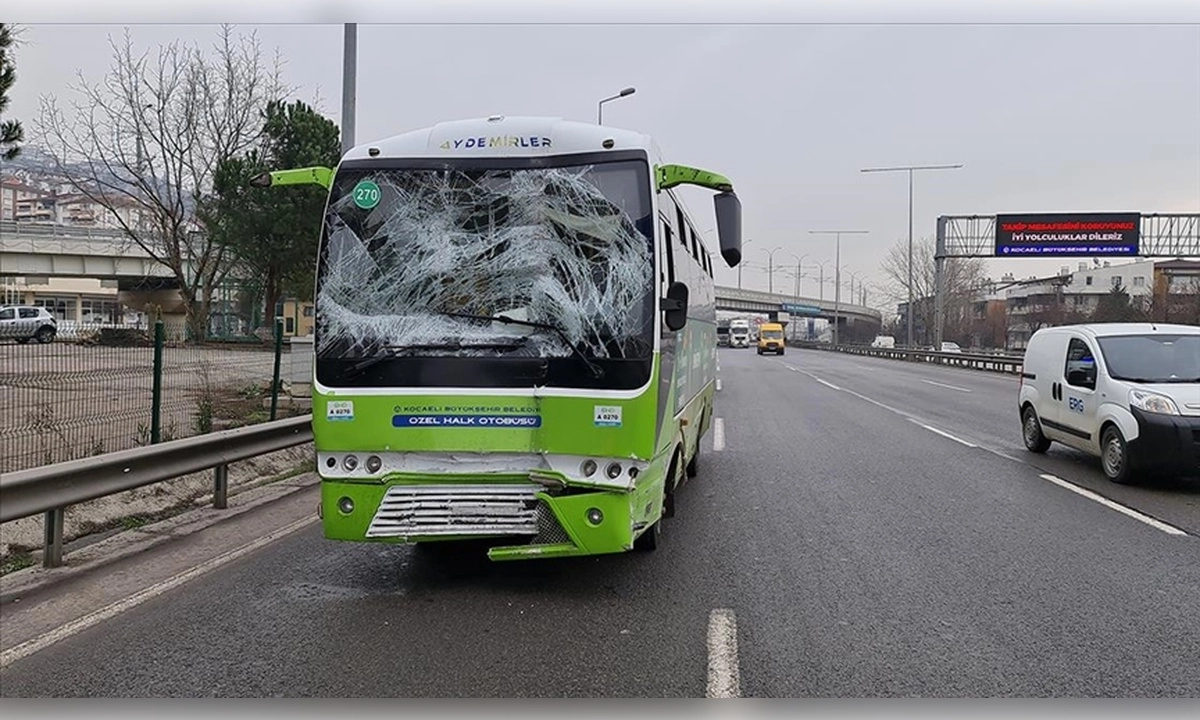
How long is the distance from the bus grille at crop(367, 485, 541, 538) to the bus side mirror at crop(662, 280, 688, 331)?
140cm

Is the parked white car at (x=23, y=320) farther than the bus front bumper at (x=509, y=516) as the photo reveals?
Yes

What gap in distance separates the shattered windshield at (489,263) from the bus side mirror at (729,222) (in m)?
0.58

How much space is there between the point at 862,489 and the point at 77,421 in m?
7.98

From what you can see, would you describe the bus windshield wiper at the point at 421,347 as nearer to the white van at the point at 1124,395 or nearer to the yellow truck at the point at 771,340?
the white van at the point at 1124,395

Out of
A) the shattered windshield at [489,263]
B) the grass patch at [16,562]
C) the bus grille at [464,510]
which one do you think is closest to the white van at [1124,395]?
the shattered windshield at [489,263]

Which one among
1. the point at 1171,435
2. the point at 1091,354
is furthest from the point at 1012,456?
the point at 1171,435

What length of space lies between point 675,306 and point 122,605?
12.6 feet

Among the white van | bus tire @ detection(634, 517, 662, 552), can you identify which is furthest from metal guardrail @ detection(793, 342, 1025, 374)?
bus tire @ detection(634, 517, 662, 552)

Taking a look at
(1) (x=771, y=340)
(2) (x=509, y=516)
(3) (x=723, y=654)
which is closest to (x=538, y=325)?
(2) (x=509, y=516)

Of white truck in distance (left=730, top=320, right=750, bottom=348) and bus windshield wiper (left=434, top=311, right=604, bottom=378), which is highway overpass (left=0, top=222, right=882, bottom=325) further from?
bus windshield wiper (left=434, top=311, right=604, bottom=378)

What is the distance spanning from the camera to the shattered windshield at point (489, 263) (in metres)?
5.76

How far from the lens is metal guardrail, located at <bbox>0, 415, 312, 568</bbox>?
19.7 feet

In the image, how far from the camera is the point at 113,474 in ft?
22.8

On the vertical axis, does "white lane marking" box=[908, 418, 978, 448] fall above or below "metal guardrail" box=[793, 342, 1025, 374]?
below
